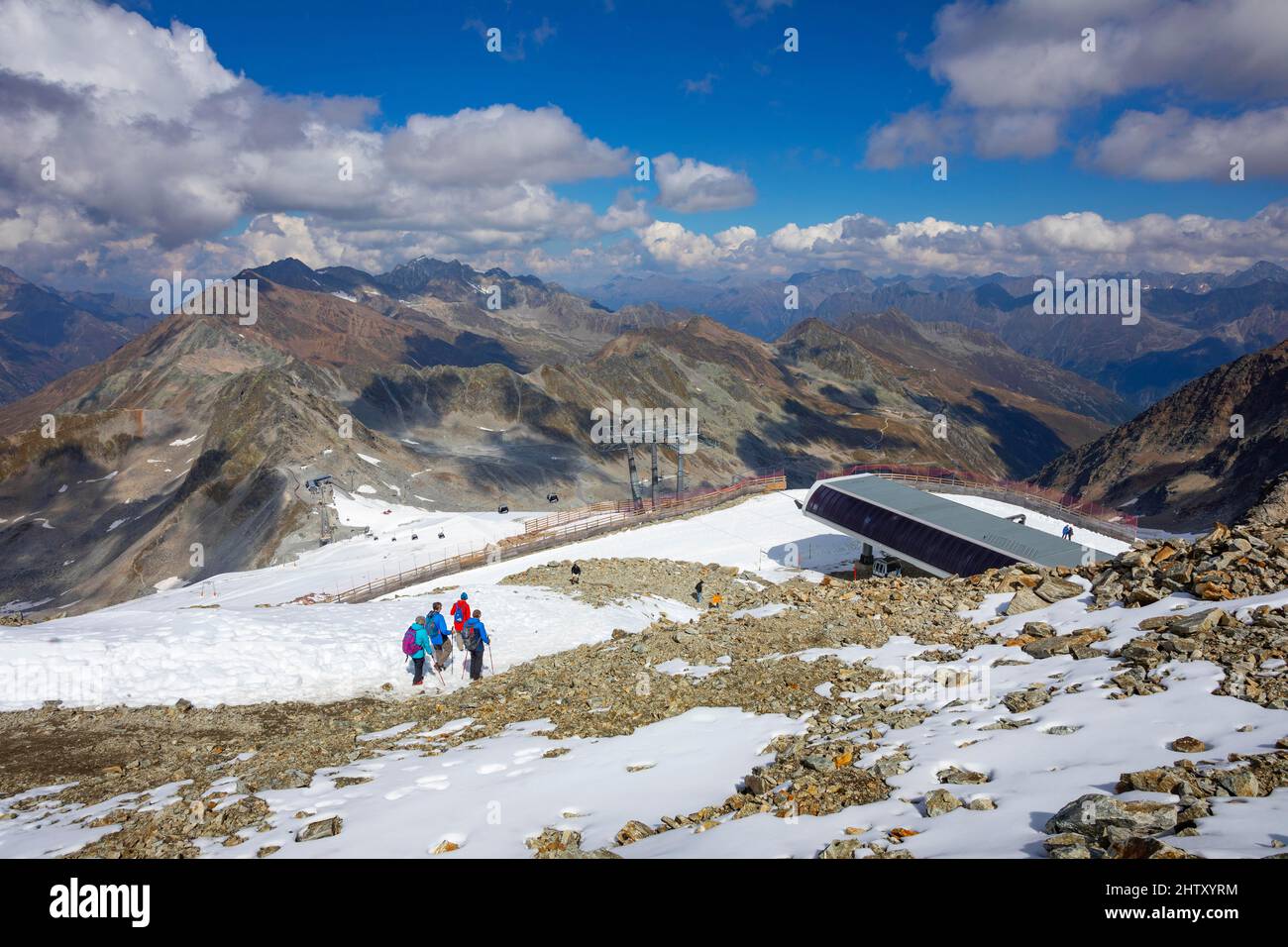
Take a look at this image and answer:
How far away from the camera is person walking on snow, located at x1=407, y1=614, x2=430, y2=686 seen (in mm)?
19453

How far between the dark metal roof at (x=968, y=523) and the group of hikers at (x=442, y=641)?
23188 millimetres

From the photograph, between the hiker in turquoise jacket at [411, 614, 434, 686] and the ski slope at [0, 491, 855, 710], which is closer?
the ski slope at [0, 491, 855, 710]

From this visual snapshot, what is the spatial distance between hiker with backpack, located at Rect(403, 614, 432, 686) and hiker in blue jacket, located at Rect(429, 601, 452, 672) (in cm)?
22

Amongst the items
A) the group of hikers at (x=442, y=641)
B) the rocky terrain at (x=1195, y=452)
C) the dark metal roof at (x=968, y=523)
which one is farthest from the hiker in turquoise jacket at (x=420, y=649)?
the rocky terrain at (x=1195, y=452)

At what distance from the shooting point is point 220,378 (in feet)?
516

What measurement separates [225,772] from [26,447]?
15258cm

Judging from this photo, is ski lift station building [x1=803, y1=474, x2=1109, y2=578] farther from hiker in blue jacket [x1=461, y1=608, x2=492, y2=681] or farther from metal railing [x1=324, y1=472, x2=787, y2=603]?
hiker in blue jacket [x1=461, y1=608, x2=492, y2=681]

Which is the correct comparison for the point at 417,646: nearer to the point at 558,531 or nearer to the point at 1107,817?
the point at 1107,817

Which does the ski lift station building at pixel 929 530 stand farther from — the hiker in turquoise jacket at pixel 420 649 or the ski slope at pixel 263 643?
the hiker in turquoise jacket at pixel 420 649

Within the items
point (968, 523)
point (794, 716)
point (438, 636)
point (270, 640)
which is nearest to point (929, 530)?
point (968, 523)

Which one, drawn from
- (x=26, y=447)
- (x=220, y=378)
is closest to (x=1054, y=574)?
(x=26, y=447)

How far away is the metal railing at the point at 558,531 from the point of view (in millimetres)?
36994

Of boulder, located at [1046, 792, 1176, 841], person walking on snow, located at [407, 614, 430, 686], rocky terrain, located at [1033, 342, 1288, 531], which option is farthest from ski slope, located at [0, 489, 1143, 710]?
rocky terrain, located at [1033, 342, 1288, 531]
